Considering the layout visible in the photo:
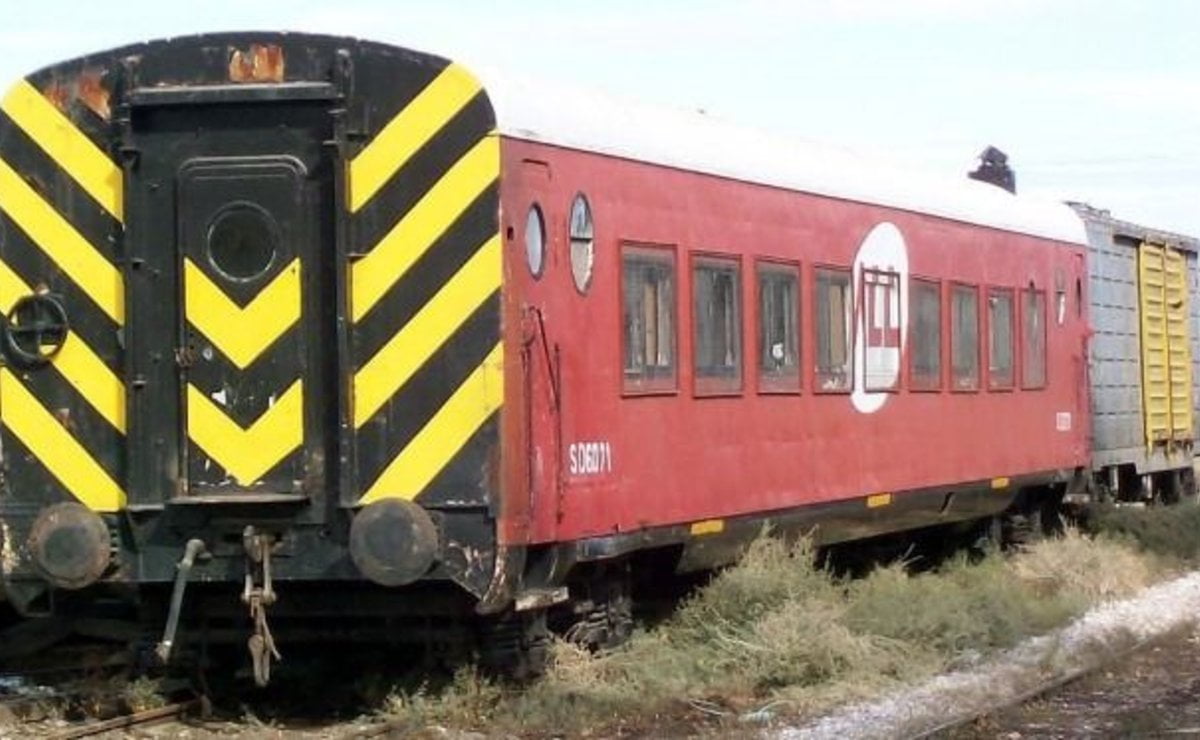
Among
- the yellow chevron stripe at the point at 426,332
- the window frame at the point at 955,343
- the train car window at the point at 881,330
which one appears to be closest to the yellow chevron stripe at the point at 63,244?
the yellow chevron stripe at the point at 426,332

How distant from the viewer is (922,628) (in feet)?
44.1

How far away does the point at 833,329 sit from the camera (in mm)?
14312

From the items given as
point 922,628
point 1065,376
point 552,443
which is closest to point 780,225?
point 922,628

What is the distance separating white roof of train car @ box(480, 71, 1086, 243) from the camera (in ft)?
35.1

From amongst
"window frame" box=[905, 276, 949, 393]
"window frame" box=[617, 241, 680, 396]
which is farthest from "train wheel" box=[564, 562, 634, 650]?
"window frame" box=[905, 276, 949, 393]

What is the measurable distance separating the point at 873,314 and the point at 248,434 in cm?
569

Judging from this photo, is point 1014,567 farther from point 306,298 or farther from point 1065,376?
point 306,298

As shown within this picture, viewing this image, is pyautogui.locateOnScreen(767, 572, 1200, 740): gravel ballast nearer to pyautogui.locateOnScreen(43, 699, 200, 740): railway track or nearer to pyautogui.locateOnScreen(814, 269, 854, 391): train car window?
pyautogui.locateOnScreen(814, 269, 854, 391): train car window

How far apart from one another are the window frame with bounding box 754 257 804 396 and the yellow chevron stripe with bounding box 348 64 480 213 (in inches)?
133

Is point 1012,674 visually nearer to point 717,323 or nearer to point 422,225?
point 717,323

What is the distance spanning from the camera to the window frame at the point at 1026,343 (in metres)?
18.2

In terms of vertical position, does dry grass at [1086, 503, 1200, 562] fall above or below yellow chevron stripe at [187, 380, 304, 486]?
below

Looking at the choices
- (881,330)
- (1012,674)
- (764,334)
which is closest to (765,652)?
(1012,674)

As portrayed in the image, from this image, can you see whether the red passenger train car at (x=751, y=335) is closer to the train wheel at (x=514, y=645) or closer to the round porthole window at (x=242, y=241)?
the train wheel at (x=514, y=645)
